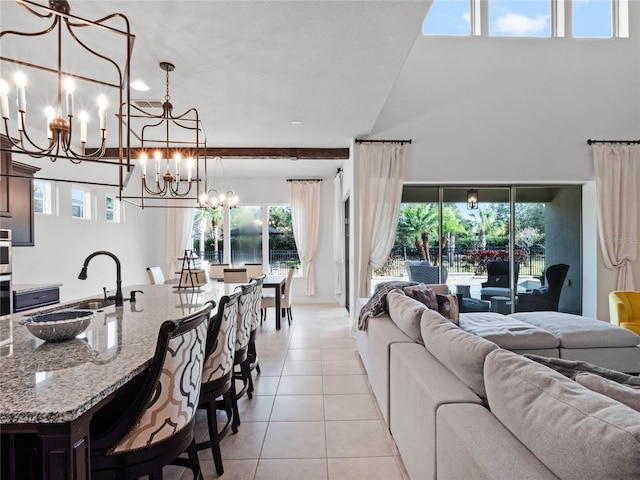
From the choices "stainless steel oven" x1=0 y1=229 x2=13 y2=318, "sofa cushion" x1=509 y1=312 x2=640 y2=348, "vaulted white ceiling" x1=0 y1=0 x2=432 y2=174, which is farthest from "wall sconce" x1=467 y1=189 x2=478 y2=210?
"stainless steel oven" x1=0 y1=229 x2=13 y2=318

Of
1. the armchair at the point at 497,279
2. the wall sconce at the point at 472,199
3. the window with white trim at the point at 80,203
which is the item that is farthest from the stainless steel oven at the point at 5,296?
the armchair at the point at 497,279

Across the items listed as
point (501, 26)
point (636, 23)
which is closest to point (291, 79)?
point (501, 26)

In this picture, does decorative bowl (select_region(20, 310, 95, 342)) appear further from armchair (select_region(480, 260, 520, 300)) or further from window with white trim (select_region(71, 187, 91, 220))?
armchair (select_region(480, 260, 520, 300))

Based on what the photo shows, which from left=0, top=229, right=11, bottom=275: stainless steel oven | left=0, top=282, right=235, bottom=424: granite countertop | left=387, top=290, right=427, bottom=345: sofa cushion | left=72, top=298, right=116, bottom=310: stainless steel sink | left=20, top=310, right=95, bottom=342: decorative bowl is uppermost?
left=0, top=229, right=11, bottom=275: stainless steel oven

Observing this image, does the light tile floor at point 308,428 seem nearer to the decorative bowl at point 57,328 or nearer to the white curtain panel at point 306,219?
the decorative bowl at point 57,328

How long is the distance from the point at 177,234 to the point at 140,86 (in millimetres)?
4705

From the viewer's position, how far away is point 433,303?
10.9ft

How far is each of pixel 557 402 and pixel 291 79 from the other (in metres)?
3.06

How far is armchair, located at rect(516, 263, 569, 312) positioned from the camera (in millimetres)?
5363

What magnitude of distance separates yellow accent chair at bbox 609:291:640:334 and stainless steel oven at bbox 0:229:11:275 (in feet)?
21.3

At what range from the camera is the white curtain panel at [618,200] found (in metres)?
5.01

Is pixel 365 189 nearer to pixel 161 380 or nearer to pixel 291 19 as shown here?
pixel 291 19

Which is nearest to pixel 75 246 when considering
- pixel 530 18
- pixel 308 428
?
pixel 308 428

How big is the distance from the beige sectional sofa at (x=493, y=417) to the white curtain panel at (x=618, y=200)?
14.8 ft
